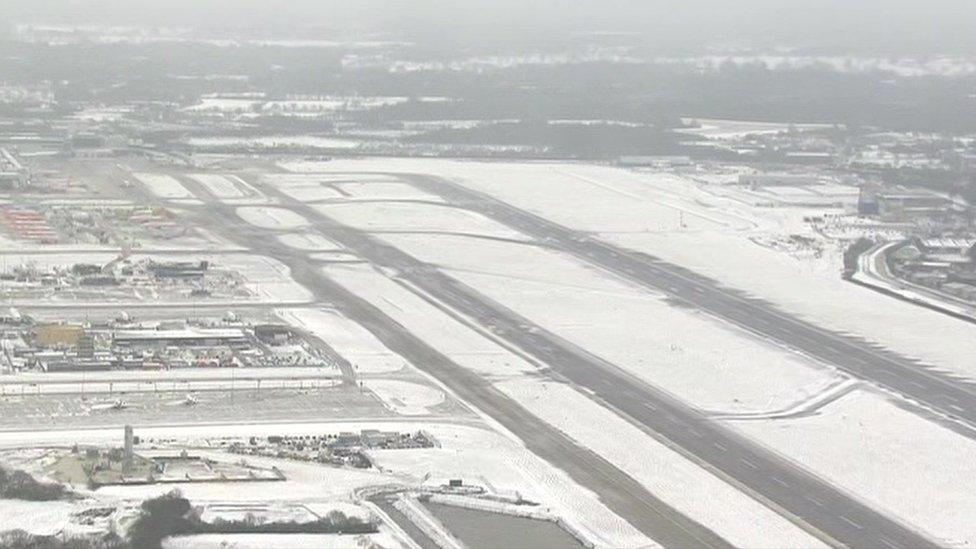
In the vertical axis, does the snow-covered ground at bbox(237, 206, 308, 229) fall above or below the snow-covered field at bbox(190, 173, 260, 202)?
above

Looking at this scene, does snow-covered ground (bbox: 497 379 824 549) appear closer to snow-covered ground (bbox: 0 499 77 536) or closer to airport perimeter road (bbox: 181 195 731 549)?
airport perimeter road (bbox: 181 195 731 549)

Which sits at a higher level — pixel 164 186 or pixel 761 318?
pixel 761 318

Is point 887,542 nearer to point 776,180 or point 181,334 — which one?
point 181,334

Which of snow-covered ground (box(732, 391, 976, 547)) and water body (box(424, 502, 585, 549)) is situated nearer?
water body (box(424, 502, 585, 549))

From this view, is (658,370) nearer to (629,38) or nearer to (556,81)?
(556,81)

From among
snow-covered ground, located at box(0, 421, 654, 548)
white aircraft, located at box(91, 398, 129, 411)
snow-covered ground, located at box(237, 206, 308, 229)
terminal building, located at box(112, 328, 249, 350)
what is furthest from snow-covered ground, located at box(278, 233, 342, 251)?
snow-covered ground, located at box(0, 421, 654, 548)

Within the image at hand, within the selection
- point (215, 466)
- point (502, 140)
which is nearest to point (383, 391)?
point (215, 466)

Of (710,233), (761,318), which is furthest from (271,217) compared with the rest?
(761,318)

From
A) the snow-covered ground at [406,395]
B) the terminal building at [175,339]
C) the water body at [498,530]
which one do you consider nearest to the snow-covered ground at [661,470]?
the snow-covered ground at [406,395]
